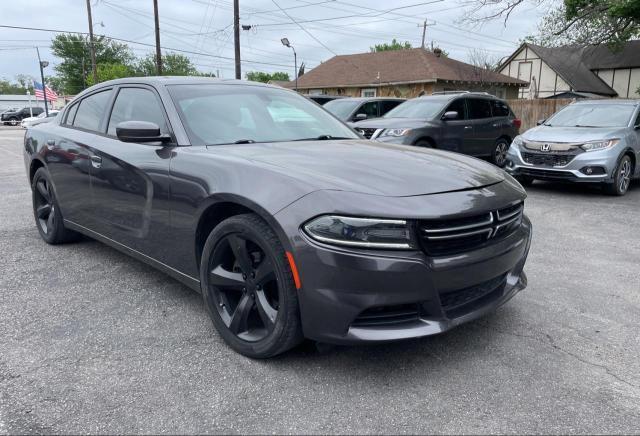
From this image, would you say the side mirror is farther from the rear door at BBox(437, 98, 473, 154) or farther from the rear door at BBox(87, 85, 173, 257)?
the rear door at BBox(437, 98, 473, 154)

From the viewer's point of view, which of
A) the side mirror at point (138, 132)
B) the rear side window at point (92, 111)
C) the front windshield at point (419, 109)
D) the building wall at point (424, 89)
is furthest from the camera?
the building wall at point (424, 89)

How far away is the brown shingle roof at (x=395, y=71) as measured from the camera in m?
31.8

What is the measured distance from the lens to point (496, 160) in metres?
11.2

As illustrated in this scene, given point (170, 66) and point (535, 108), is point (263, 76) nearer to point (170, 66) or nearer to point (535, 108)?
point (170, 66)

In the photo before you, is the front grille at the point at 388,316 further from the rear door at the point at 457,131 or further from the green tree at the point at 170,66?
the green tree at the point at 170,66

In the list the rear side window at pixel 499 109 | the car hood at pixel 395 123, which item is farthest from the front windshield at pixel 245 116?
the rear side window at pixel 499 109

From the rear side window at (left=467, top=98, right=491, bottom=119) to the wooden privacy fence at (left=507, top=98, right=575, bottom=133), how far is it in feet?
40.0

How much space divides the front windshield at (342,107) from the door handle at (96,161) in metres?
8.37

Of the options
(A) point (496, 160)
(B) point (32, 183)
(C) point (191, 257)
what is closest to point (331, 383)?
(C) point (191, 257)

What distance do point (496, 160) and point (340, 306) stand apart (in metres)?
9.85

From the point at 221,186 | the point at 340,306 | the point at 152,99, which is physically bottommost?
the point at 340,306

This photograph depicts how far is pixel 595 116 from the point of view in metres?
8.74

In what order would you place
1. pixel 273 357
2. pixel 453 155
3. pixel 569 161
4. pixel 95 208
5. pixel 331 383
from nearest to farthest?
pixel 331 383, pixel 273 357, pixel 453 155, pixel 95 208, pixel 569 161

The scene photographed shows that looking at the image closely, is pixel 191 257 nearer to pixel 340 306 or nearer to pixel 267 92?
pixel 340 306
